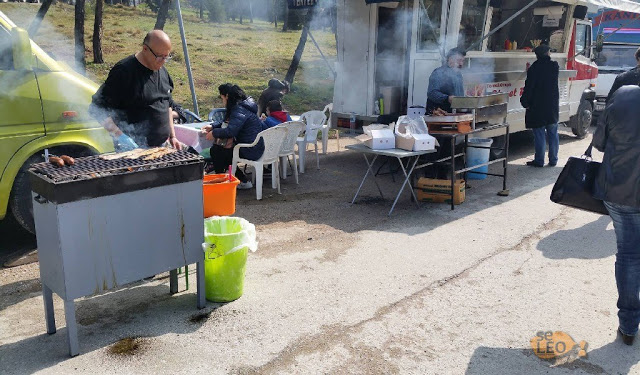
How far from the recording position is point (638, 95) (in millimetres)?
3293

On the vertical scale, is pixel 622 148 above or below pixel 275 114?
above

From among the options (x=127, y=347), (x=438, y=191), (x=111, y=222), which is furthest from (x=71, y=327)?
(x=438, y=191)

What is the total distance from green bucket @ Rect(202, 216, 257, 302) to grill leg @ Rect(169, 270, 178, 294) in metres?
0.27

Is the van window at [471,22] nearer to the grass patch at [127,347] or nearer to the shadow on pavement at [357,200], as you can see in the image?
the shadow on pavement at [357,200]

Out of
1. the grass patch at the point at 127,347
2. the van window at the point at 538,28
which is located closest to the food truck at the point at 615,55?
the van window at the point at 538,28

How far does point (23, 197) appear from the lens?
15.4 ft

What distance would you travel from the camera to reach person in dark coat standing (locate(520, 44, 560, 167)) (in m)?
8.30

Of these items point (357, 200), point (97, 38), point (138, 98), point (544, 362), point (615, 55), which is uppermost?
point (97, 38)

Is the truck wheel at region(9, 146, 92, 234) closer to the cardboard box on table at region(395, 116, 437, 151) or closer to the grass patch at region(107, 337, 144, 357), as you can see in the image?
the grass patch at region(107, 337, 144, 357)

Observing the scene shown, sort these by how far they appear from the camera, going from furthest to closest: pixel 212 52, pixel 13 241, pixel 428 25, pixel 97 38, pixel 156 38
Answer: pixel 212 52 < pixel 97 38 < pixel 428 25 < pixel 13 241 < pixel 156 38

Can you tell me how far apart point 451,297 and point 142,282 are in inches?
98.9

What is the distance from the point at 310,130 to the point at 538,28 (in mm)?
5242

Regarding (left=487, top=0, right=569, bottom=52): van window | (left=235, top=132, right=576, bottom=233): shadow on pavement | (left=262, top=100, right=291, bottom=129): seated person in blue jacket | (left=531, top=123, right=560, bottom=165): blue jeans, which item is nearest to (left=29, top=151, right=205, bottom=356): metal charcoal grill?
(left=235, top=132, right=576, bottom=233): shadow on pavement

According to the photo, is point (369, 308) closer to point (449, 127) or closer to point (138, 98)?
point (138, 98)
